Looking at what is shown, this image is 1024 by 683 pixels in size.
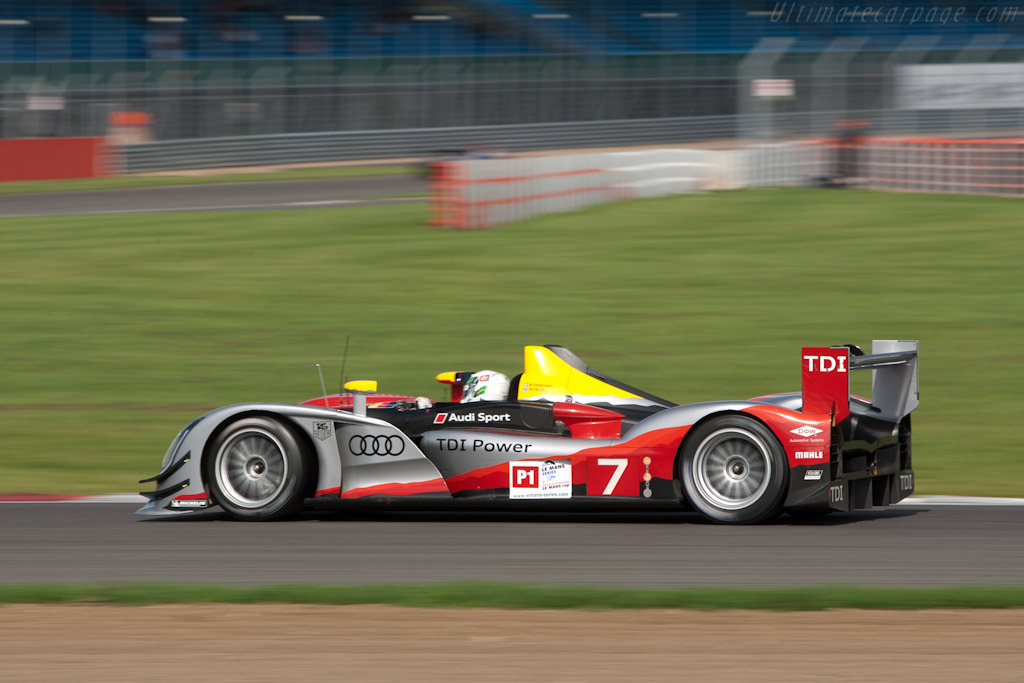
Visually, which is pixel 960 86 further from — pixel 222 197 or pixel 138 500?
pixel 138 500

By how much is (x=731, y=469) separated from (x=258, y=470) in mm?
2650

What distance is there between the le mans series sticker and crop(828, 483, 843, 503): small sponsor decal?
138cm

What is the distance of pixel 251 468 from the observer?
26.7 feet

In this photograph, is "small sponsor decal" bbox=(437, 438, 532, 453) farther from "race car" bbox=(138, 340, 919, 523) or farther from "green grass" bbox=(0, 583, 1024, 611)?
"green grass" bbox=(0, 583, 1024, 611)

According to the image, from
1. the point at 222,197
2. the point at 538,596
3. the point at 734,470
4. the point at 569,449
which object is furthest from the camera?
the point at 222,197

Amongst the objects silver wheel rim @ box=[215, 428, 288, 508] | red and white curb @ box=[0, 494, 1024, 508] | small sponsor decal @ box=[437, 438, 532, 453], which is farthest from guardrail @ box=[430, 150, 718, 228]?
small sponsor decal @ box=[437, 438, 532, 453]

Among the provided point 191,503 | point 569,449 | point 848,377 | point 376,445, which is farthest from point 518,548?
point 848,377

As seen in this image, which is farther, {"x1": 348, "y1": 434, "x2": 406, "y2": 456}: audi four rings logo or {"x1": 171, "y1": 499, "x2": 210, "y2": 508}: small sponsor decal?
{"x1": 171, "y1": 499, "x2": 210, "y2": 508}: small sponsor decal

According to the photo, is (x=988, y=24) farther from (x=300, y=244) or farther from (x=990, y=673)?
(x=990, y=673)

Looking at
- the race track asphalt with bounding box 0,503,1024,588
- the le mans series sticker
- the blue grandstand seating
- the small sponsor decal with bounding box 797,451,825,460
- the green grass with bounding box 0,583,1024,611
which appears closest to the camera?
the green grass with bounding box 0,583,1024,611

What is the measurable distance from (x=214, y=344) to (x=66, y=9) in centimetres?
2489

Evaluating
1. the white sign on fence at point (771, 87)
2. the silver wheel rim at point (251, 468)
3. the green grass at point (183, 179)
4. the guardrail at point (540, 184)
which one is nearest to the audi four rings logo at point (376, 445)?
the silver wheel rim at point (251, 468)

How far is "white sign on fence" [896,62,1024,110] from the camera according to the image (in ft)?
107

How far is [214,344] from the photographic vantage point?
15008 mm
